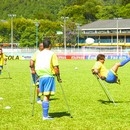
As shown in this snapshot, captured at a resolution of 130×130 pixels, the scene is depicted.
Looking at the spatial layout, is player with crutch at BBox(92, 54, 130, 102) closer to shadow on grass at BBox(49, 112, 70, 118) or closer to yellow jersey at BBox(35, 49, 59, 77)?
shadow on grass at BBox(49, 112, 70, 118)

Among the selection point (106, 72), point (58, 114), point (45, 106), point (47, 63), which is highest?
point (47, 63)

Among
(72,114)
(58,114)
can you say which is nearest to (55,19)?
(58,114)

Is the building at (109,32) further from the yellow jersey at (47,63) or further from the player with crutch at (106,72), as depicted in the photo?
the yellow jersey at (47,63)

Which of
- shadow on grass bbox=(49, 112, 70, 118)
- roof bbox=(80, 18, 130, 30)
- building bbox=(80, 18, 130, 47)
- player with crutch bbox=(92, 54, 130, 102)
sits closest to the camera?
shadow on grass bbox=(49, 112, 70, 118)

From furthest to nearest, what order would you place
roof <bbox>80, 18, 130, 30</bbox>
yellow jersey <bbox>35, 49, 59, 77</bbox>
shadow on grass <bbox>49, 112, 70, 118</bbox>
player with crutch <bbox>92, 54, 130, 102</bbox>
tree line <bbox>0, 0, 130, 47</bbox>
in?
roof <bbox>80, 18, 130, 30</bbox> < tree line <bbox>0, 0, 130, 47</bbox> < player with crutch <bbox>92, 54, 130, 102</bbox> < shadow on grass <bbox>49, 112, 70, 118</bbox> < yellow jersey <bbox>35, 49, 59, 77</bbox>

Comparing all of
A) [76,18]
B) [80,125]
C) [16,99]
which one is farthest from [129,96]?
[76,18]

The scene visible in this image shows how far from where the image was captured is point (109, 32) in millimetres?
105312

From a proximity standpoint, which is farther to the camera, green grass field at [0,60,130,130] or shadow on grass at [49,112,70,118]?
shadow on grass at [49,112,70,118]

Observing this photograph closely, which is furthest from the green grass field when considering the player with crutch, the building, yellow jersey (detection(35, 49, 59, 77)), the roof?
the roof

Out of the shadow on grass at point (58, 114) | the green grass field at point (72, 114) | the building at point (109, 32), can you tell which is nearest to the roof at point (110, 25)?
the building at point (109, 32)

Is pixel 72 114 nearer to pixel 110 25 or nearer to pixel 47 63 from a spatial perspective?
pixel 47 63

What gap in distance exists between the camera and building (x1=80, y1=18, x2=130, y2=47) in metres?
102

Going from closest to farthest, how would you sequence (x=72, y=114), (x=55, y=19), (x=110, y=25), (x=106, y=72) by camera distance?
(x=72, y=114), (x=106, y=72), (x=110, y=25), (x=55, y=19)

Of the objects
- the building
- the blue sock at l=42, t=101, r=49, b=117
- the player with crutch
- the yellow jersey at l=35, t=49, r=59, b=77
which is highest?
the building
